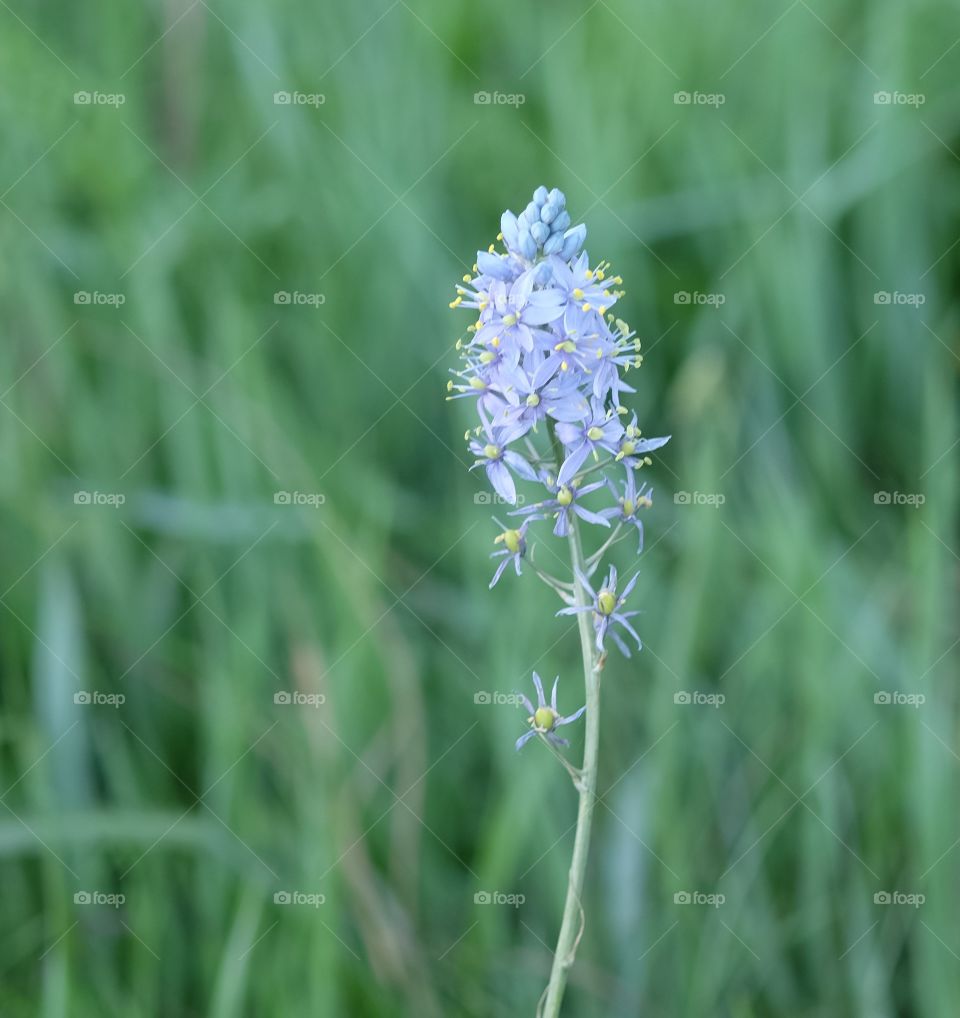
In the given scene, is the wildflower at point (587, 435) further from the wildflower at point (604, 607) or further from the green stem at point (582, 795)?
the wildflower at point (604, 607)

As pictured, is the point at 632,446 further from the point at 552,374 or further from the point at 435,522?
the point at 435,522

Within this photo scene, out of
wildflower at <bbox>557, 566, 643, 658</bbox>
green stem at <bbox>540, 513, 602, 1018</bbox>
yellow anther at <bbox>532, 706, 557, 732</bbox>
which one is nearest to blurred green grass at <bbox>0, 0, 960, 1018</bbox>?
green stem at <bbox>540, 513, 602, 1018</bbox>

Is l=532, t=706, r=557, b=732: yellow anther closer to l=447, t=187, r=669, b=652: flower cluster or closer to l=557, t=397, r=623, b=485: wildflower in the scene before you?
l=447, t=187, r=669, b=652: flower cluster

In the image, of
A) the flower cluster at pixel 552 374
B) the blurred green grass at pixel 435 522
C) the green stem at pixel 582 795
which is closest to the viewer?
the green stem at pixel 582 795

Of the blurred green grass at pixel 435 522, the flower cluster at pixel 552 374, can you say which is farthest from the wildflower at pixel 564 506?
the blurred green grass at pixel 435 522

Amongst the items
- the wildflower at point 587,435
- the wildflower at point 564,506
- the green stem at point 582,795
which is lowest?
the green stem at point 582,795

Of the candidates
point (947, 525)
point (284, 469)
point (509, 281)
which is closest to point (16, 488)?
point (284, 469)

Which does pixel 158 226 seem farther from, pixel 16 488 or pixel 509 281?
pixel 509 281

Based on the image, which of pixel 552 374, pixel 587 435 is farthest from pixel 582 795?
pixel 552 374
